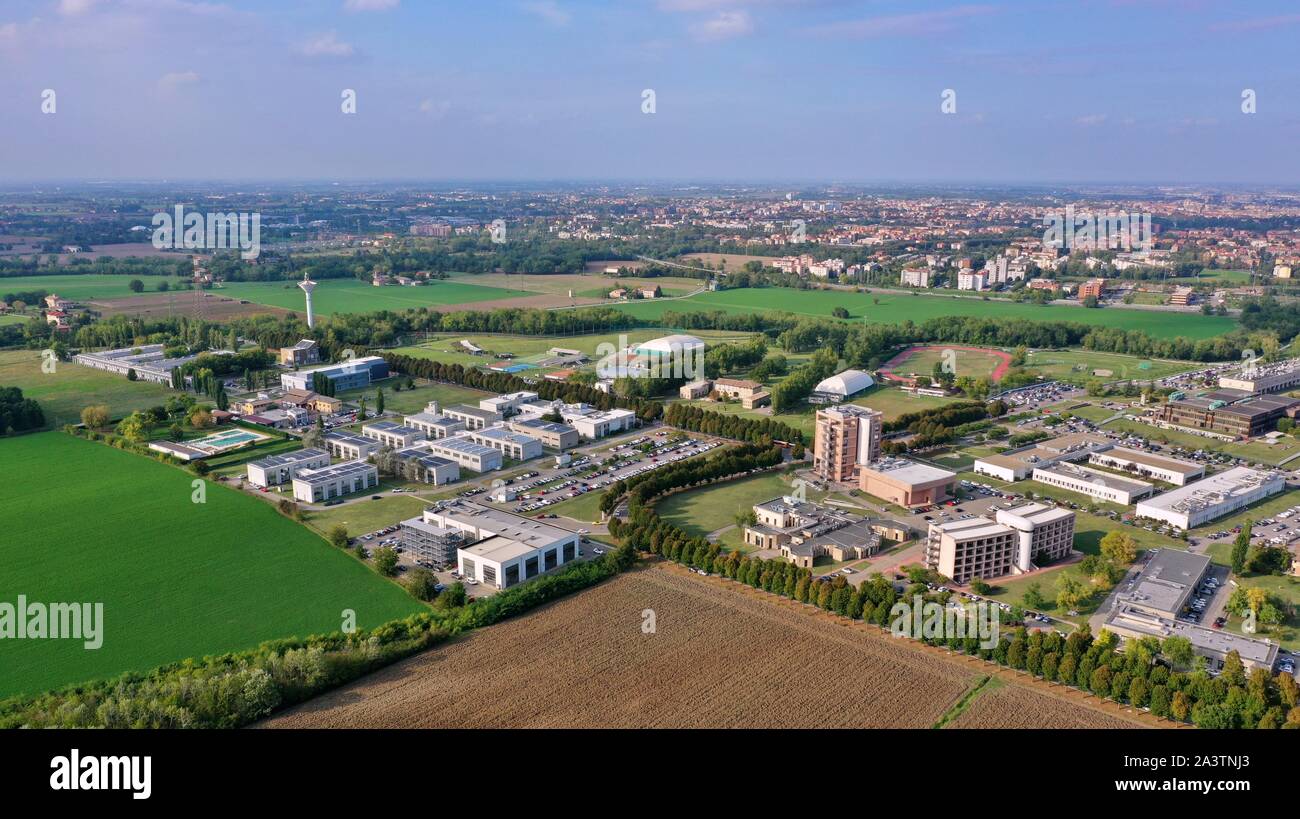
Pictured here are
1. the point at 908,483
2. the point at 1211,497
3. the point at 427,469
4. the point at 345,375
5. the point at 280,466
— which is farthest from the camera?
the point at 345,375

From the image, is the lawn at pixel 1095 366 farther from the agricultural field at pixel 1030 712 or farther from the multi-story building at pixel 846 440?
the agricultural field at pixel 1030 712

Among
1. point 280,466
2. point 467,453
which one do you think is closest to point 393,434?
point 467,453

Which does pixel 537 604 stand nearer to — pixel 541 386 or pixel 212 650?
pixel 212 650

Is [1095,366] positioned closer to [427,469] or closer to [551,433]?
[551,433]

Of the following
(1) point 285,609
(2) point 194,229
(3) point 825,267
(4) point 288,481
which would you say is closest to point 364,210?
(2) point 194,229

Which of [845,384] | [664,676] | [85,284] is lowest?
[664,676]

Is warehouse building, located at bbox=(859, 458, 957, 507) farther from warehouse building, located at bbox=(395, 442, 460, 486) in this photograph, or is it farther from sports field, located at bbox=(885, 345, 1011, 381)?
sports field, located at bbox=(885, 345, 1011, 381)
